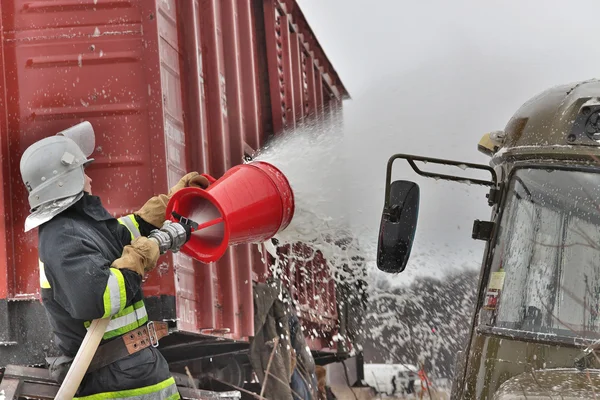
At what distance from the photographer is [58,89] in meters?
4.89

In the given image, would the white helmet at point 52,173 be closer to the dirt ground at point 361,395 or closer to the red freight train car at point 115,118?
the red freight train car at point 115,118

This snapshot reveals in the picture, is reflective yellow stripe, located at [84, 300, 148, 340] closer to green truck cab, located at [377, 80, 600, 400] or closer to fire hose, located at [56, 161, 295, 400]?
fire hose, located at [56, 161, 295, 400]

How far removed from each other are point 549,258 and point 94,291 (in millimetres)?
1458

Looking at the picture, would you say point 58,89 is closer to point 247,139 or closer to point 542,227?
point 247,139

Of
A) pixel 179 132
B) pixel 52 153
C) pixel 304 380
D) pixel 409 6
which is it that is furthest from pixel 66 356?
pixel 409 6

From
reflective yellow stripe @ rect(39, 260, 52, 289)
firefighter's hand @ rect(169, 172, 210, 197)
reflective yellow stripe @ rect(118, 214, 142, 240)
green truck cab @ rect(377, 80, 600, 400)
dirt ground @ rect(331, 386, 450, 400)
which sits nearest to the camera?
green truck cab @ rect(377, 80, 600, 400)

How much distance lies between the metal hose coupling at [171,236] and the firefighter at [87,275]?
10 cm

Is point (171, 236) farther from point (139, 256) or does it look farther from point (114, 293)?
point (114, 293)

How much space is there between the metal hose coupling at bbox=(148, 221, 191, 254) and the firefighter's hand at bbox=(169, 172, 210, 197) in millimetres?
409

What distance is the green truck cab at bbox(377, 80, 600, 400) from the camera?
3088 millimetres

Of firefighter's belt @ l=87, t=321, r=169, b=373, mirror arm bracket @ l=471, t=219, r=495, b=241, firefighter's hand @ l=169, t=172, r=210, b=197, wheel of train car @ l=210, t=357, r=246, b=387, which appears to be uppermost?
firefighter's hand @ l=169, t=172, r=210, b=197

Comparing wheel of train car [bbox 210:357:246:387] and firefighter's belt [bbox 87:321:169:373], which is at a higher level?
firefighter's belt [bbox 87:321:169:373]

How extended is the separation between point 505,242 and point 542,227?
0.53 ft

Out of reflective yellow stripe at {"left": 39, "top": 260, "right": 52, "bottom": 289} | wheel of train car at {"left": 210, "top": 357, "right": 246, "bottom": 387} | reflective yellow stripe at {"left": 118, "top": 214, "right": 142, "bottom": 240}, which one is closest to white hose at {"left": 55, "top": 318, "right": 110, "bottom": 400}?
reflective yellow stripe at {"left": 39, "top": 260, "right": 52, "bottom": 289}
